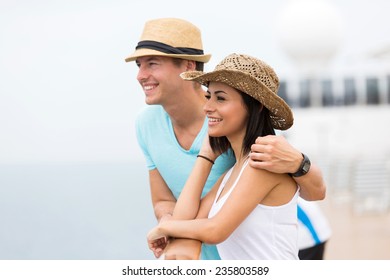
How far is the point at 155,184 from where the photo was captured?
2.83m

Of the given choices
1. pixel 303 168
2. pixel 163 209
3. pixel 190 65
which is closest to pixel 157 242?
pixel 163 209

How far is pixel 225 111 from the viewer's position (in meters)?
2.22

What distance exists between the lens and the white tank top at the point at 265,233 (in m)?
2.20

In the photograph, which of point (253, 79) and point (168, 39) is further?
point (168, 39)

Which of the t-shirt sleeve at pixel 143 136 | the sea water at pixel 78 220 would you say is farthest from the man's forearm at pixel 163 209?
the sea water at pixel 78 220

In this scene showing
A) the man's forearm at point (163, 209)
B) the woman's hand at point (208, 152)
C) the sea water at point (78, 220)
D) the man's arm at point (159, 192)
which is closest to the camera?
the woman's hand at point (208, 152)

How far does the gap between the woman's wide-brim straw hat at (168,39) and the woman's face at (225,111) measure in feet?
1.11

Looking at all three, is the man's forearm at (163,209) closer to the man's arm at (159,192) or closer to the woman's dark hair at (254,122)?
the man's arm at (159,192)

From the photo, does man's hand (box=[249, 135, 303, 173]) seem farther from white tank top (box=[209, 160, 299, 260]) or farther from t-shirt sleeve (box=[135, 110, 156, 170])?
t-shirt sleeve (box=[135, 110, 156, 170])

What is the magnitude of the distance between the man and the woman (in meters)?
0.15

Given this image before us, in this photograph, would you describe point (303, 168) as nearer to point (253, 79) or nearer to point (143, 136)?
point (253, 79)

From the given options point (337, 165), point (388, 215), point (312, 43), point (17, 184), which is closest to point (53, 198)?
point (17, 184)

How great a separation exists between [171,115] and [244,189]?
67 cm
